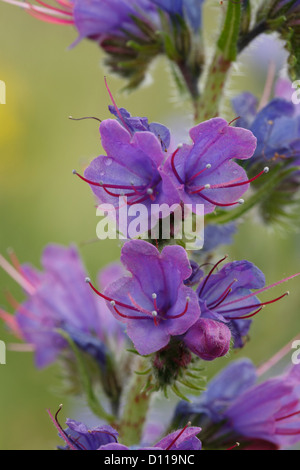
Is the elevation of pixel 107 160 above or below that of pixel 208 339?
above

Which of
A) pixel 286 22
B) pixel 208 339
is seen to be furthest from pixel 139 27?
pixel 208 339

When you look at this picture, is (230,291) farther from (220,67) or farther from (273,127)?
(220,67)

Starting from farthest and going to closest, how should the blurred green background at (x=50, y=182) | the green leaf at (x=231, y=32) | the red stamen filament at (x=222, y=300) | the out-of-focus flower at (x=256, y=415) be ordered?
1. the blurred green background at (x=50, y=182)
2. the out-of-focus flower at (x=256, y=415)
3. the green leaf at (x=231, y=32)
4. the red stamen filament at (x=222, y=300)

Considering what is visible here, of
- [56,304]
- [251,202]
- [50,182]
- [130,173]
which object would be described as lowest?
[50,182]

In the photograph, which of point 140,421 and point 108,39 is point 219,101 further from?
point 140,421

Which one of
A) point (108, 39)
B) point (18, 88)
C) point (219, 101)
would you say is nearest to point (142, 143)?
point (219, 101)

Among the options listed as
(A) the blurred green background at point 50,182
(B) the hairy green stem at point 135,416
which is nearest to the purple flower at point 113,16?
(B) the hairy green stem at point 135,416

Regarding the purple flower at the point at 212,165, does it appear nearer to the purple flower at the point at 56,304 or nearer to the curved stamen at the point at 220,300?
the curved stamen at the point at 220,300
